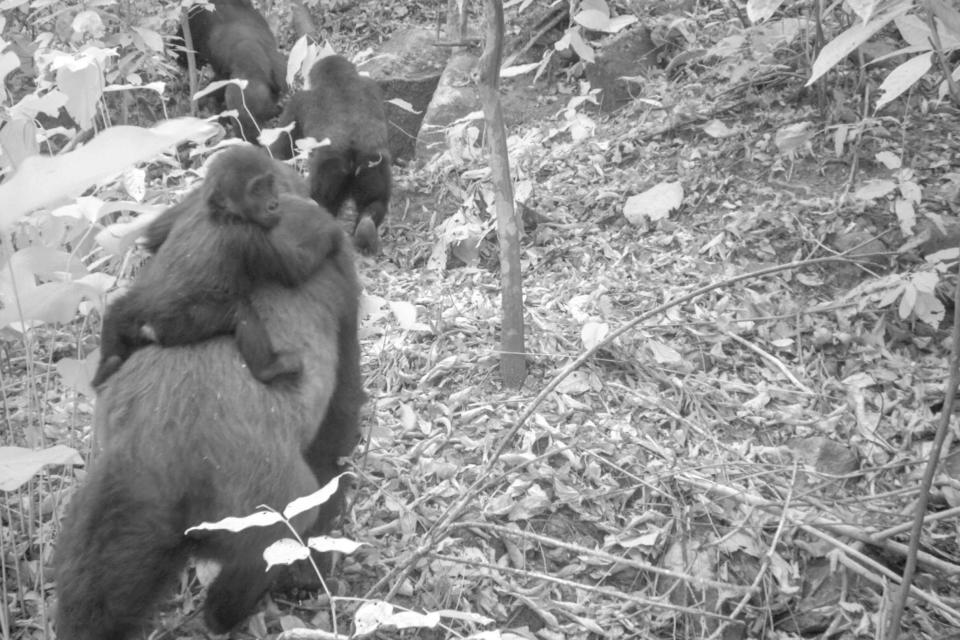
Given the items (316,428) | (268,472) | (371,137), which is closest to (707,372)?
(316,428)

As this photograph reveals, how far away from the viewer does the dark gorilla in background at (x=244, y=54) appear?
8047 millimetres

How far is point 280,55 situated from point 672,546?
6.70 metres

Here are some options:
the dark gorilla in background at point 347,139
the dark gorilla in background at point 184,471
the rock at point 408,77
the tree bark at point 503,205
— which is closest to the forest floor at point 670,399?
the tree bark at point 503,205

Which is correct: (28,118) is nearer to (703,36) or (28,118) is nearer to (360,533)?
(360,533)

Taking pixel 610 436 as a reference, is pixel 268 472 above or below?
above

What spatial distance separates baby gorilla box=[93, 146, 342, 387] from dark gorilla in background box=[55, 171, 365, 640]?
0.14 feet

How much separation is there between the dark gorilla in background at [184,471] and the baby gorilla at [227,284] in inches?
1.7

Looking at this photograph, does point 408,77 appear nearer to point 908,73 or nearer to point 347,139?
point 347,139

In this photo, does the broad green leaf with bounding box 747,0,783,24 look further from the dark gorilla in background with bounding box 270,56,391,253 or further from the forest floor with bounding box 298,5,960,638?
the dark gorilla in background with bounding box 270,56,391,253

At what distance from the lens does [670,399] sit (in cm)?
448

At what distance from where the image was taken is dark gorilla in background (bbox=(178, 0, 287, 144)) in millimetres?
8047

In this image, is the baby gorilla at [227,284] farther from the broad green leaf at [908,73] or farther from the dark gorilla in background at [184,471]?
the broad green leaf at [908,73]

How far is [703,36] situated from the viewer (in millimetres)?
6875

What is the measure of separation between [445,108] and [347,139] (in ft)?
3.80
